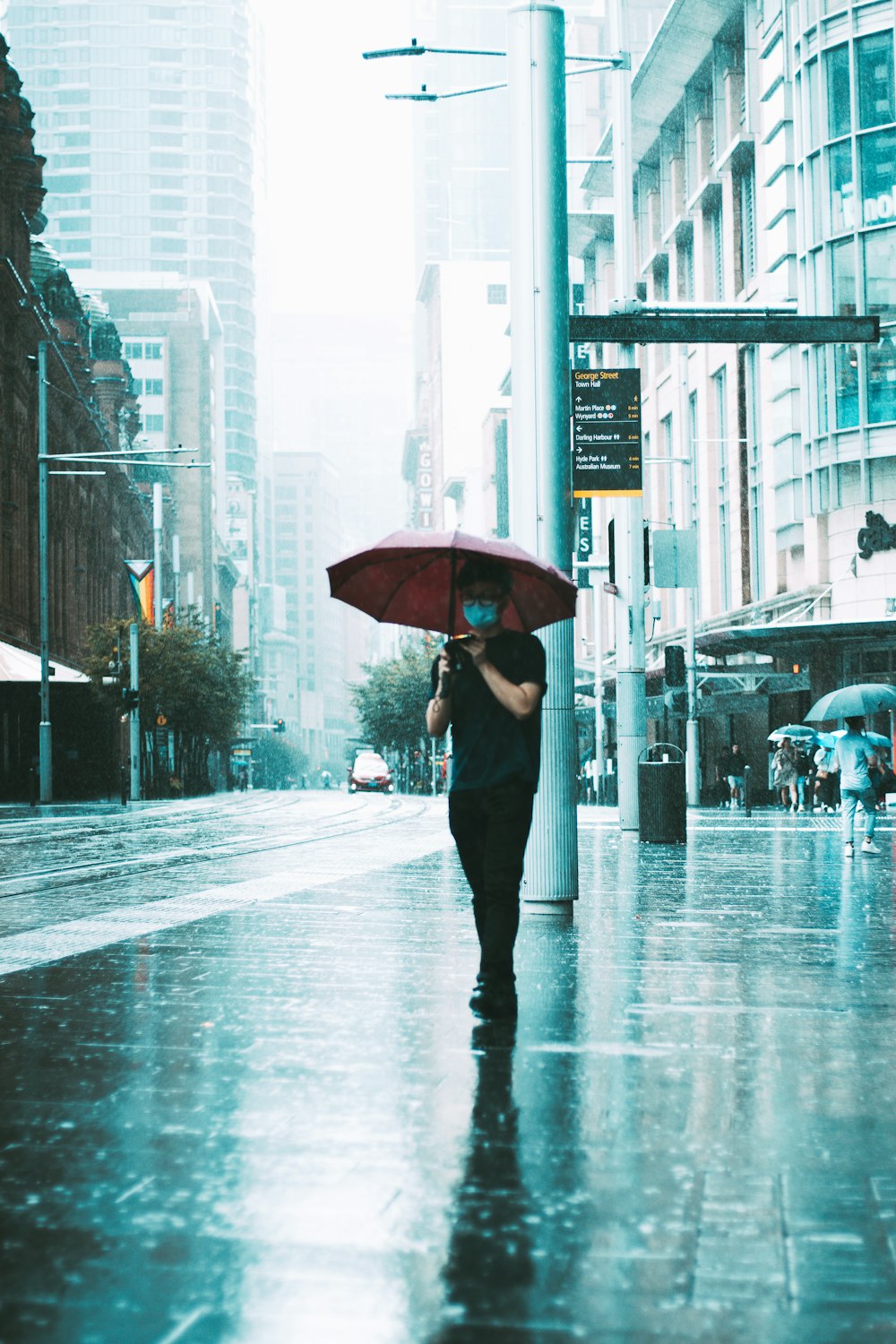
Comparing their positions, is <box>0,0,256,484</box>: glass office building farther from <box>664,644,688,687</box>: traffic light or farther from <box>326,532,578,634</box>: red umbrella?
<box>326,532,578,634</box>: red umbrella

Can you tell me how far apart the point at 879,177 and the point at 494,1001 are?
108 feet

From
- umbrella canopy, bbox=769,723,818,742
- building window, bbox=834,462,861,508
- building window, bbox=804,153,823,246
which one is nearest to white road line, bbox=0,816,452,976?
umbrella canopy, bbox=769,723,818,742

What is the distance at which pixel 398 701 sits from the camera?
9012 cm

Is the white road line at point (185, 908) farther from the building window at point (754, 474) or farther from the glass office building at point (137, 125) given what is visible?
the glass office building at point (137, 125)

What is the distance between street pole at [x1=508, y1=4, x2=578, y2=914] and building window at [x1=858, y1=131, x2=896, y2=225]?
85.6 ft

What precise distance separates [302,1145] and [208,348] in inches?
6153

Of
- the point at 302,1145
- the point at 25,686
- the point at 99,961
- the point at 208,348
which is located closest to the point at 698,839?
the point at 99,961

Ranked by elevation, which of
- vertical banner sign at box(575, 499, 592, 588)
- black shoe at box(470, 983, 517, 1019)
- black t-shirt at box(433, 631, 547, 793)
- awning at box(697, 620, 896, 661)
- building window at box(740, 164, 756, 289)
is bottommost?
black shoe at box(470, 983, 517, 1019)

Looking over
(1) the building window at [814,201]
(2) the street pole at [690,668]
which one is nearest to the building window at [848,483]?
(2) the street pole at [690,668]

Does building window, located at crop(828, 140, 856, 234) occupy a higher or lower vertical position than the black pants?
higher

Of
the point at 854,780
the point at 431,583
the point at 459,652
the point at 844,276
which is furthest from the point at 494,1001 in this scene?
the point at 844,276

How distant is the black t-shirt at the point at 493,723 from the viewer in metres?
6.75

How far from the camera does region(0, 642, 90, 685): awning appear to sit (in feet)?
151

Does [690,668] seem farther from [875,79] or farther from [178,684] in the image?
[178,684]
